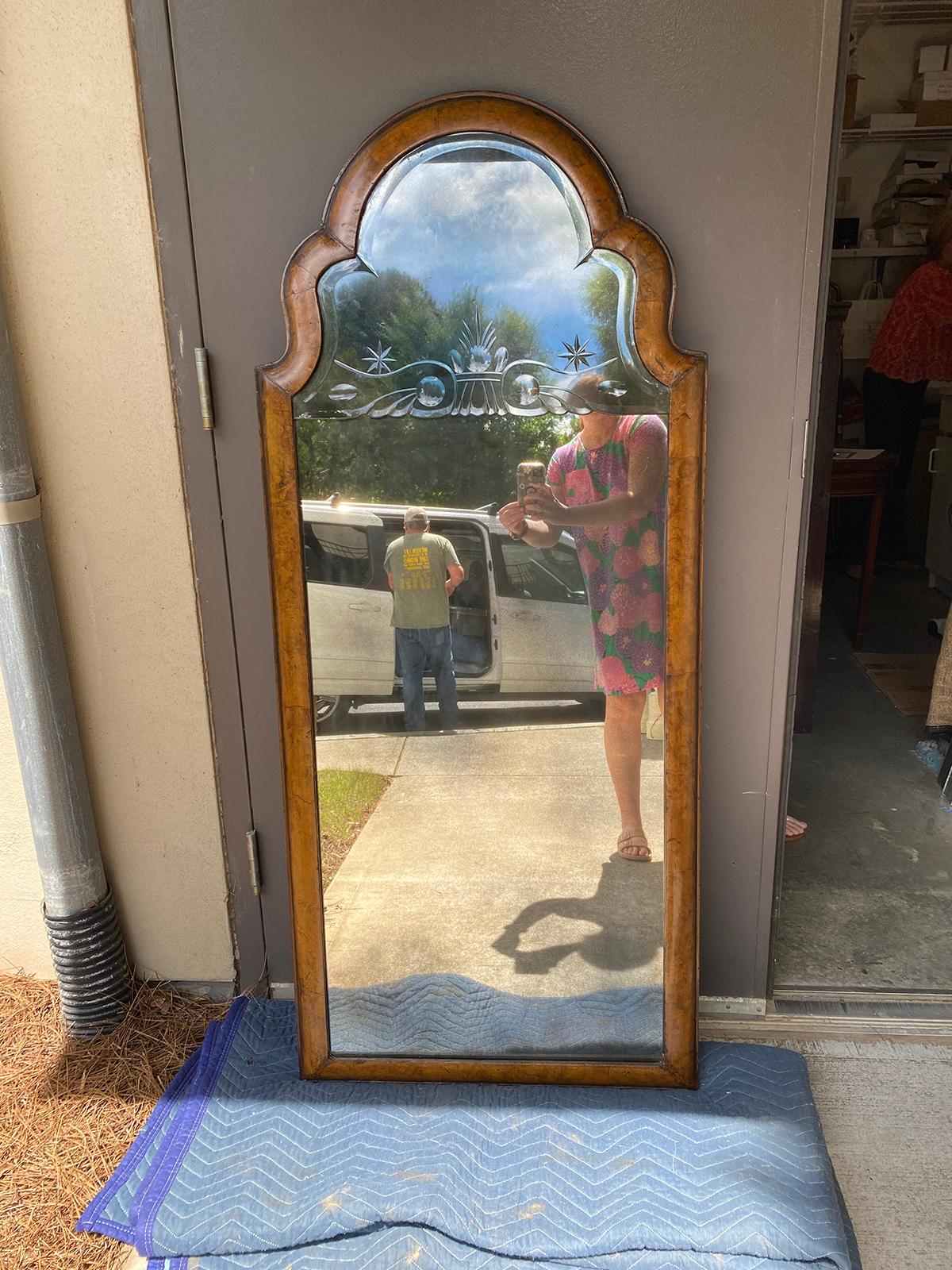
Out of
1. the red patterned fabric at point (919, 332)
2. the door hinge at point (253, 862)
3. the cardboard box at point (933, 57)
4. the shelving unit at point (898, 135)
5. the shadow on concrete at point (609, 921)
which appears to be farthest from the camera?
the shelving unit at point (898, 135)

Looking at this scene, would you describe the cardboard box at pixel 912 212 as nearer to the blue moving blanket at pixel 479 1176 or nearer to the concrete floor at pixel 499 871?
the concrete floor at pixel 499 871

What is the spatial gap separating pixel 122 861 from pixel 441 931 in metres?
0.85

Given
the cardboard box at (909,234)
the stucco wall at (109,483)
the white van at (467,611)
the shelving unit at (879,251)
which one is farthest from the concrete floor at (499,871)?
the cardboard box at (909,234)

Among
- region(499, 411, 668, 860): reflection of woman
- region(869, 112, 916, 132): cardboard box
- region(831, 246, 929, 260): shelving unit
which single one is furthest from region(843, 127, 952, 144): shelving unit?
region(499, 411, 668, 860): reflection of woman

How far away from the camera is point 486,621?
193cm

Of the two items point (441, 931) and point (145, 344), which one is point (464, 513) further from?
point (441, 931)

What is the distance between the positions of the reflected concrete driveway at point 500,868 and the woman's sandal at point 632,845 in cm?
2

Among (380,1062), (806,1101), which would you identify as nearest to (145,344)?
(380,1062)

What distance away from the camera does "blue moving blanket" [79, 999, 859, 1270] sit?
1708 mm

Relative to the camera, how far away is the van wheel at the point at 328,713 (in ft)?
6.57

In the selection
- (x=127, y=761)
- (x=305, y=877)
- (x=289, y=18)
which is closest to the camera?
(x=289, y=18)

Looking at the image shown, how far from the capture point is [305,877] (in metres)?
2.09

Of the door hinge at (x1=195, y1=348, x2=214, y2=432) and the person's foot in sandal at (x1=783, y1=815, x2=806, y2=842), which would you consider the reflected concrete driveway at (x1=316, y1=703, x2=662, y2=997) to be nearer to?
the door hinge at (x1=195, y1=348, x2=214, y2=432)

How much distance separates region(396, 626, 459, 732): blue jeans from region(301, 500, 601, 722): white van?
0.02 m
